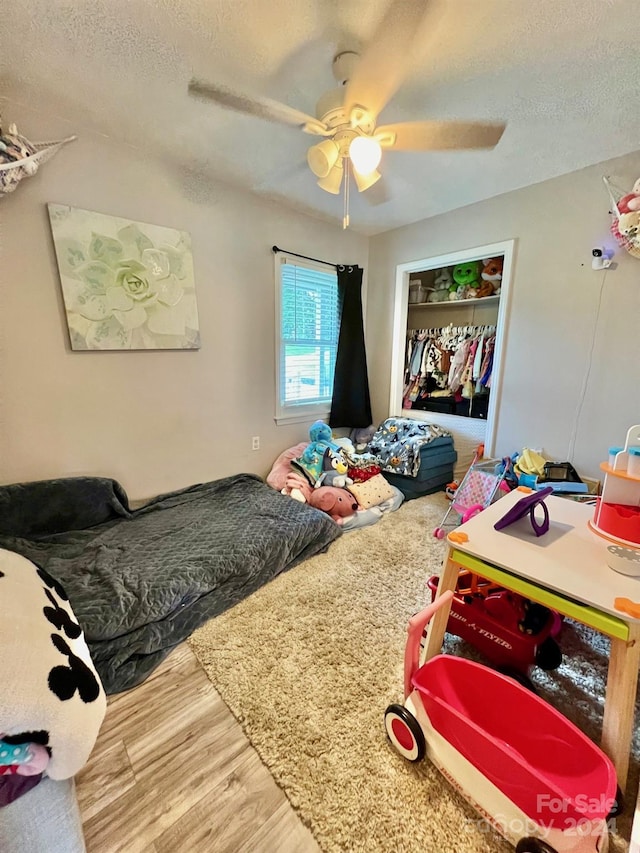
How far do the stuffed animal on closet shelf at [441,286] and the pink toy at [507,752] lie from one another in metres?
3.22

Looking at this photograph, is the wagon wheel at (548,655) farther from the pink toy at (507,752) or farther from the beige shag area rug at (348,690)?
the pink toy at (507,752)

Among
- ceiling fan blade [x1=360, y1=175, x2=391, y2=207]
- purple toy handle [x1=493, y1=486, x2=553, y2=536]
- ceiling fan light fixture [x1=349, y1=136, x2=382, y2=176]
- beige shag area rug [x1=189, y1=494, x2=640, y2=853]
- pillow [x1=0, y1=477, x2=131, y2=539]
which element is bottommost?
beige shag area rug [x1=189, y1=494, x2=640, y2=853]

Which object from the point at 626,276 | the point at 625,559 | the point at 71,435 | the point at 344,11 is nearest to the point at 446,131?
the point at 344,11

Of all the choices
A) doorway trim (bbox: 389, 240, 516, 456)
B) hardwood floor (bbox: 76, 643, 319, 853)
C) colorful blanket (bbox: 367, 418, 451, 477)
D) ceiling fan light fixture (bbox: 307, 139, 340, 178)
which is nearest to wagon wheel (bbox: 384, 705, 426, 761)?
hardwood floor (bbox: 76, 643, 319, 853)

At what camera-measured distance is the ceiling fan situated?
1197mm

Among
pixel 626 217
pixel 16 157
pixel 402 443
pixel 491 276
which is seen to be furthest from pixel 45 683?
pixel 491 276

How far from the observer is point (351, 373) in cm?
349

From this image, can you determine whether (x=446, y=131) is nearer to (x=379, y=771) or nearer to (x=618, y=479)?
(x=618, y=479)

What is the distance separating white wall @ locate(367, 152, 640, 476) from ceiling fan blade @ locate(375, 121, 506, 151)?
4.07 feet

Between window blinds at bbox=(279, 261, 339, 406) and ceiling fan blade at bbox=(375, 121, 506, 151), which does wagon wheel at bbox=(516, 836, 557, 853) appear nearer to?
ceiling fan blade at bbox=(375, 121, 506, 151)

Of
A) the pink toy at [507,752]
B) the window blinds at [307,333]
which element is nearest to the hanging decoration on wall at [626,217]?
the window blinds at [307,333]

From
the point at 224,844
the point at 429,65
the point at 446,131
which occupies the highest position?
the point at 429,65

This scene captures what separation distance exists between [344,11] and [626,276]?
2.12m

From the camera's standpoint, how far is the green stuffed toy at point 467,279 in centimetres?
333
